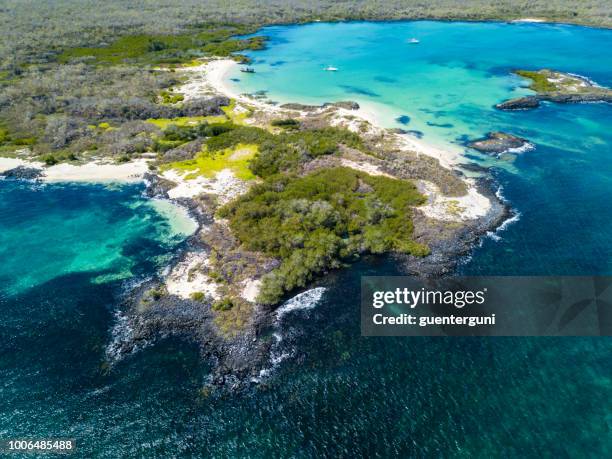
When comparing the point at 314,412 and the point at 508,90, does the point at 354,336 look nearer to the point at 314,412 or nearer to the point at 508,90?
the point at 314,412

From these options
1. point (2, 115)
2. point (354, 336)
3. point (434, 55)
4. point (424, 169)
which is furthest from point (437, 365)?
point (434, 55)

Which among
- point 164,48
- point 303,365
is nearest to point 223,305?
point 303,365

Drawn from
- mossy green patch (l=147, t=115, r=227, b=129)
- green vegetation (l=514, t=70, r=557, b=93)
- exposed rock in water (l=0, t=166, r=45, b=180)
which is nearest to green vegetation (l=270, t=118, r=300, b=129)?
mossy green patch (l=147, t=115, r=227, b=129)

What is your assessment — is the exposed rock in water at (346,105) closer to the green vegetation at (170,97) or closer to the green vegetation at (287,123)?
the green vegetation at (287,123)

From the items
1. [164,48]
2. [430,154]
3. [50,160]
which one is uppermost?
[164,48]

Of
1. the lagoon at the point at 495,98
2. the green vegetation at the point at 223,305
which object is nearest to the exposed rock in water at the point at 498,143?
the lagoon at the point at 495,98

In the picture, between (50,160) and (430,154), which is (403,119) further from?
(50,160)
